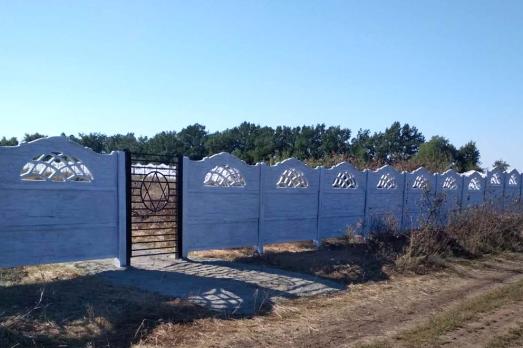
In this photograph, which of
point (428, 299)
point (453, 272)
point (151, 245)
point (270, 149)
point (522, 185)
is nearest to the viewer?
point (428, 299)

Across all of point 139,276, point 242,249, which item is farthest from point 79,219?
point 242,249

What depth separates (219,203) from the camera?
32.8 feet

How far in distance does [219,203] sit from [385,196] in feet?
18.6

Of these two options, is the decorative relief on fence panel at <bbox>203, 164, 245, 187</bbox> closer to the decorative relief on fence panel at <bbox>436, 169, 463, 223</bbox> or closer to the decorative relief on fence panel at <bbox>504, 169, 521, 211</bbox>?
the decorative relief on fence panel at <bbox>436, 169, 463, 223</bbox>

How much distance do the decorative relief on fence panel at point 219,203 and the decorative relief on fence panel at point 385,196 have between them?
394 centimetres

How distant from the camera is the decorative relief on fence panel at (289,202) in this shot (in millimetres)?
10797

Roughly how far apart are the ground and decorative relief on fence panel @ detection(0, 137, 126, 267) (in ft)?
1.57

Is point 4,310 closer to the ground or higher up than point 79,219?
closer to the ground

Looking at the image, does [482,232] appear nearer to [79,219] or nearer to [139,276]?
[139,276]

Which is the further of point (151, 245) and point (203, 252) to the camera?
point (151, 245)

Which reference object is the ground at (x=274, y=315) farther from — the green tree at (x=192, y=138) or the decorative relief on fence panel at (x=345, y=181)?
the green tree at (x=192, y=138)

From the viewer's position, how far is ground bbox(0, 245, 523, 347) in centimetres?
542

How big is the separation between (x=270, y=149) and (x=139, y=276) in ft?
115

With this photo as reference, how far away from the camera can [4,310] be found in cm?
584
